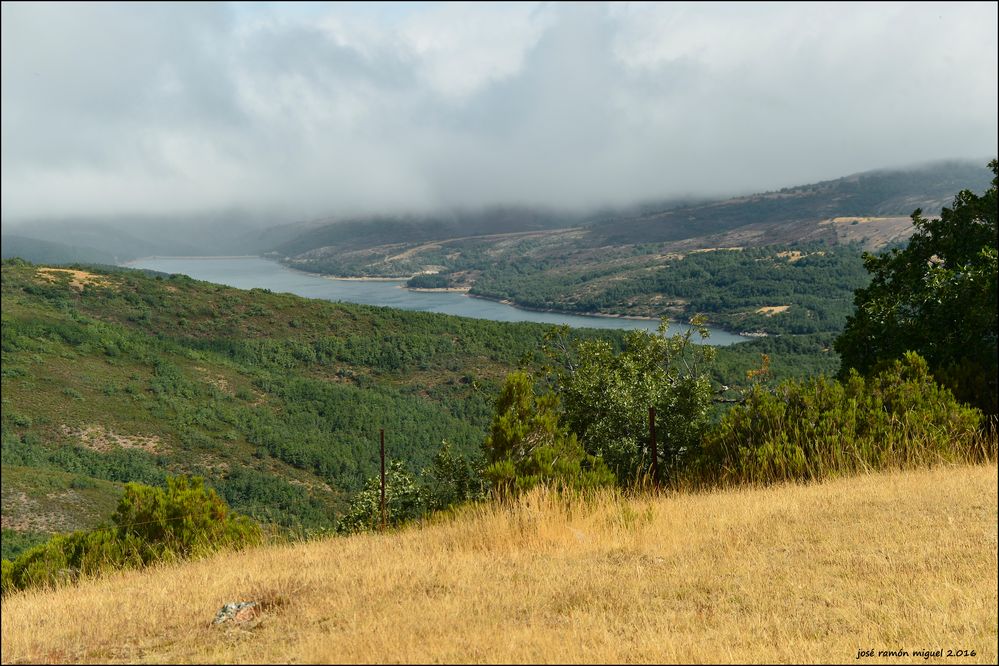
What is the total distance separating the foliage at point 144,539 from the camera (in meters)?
9.36

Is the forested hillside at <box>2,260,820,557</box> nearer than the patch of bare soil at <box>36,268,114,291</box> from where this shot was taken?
Yes

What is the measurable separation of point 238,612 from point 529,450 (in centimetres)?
568

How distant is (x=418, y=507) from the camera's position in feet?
58.7

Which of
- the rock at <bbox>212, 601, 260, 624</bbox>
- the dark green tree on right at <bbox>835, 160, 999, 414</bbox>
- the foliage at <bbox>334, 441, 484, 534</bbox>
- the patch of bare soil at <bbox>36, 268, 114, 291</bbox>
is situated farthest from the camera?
the patch of bare soil at <bbox>36, 268, 114, 291</bbox>

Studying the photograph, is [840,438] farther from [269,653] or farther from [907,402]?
[269,653]

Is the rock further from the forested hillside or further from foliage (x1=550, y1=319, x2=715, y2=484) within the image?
the forested hillside

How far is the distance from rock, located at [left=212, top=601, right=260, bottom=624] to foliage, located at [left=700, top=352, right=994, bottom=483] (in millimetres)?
6932

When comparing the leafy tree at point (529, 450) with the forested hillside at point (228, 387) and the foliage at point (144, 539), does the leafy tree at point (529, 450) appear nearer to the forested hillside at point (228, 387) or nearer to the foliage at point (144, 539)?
the foliage at point (144, 539)

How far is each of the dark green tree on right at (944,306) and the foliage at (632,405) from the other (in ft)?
11.1

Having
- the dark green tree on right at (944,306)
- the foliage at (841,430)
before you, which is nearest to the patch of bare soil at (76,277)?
the dark green tree on right at (944,306)

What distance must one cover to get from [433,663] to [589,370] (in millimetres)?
10824

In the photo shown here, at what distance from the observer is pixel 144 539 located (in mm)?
11023

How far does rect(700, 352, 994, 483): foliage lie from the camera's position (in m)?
9.31

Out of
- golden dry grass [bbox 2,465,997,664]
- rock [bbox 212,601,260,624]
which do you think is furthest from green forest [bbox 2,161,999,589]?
rock [bbox 212,601,260,624]
